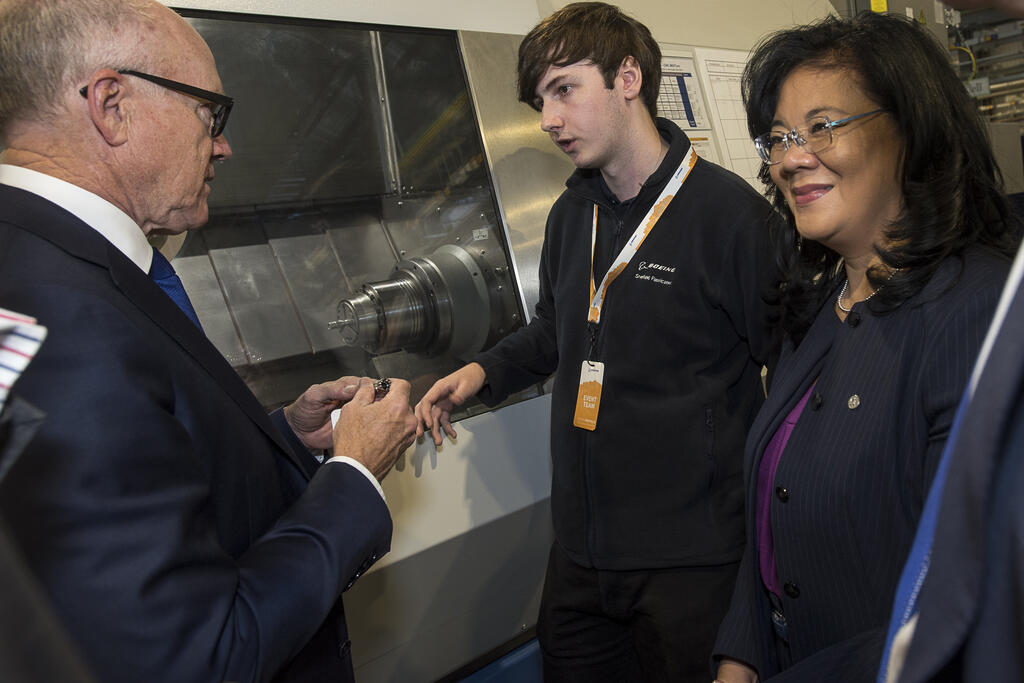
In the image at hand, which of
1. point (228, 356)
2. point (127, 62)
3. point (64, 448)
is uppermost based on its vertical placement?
point (127, 62)

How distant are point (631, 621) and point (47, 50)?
1.45m

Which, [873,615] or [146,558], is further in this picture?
[873,615]

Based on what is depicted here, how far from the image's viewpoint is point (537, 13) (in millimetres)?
1958

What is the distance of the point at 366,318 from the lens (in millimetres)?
1710

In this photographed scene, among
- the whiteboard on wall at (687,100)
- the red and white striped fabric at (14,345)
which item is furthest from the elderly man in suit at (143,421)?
the whiteboard on wall at (687,100)

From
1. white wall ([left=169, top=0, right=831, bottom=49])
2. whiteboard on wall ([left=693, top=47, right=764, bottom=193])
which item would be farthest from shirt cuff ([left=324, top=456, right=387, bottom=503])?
whiteboard on wall ([left=693, top=47, right=764, bottom=193])

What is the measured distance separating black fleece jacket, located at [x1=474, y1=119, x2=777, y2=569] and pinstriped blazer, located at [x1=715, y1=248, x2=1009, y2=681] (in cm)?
31

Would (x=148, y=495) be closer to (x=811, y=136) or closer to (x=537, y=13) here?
(x=811, y=136)

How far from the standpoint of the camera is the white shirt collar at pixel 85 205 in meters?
0.87

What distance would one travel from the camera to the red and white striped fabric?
370 millimetres

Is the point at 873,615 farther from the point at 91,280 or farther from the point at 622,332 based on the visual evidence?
the point at 91,280

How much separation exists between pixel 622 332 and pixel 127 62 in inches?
38.6

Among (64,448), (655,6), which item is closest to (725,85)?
(655,6)

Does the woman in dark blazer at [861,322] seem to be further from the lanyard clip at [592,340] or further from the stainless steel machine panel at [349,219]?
the stainless steel machine panel at [349,219]
